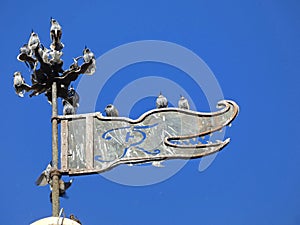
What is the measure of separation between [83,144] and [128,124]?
0.46m

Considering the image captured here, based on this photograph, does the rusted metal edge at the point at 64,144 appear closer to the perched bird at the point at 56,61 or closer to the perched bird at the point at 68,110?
the perched bird at the point at 68,110

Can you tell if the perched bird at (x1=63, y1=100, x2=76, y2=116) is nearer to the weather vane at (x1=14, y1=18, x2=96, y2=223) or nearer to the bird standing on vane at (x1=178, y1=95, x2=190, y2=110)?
the weather vane at (x1=14, y1=18, x2=96, y2=223)

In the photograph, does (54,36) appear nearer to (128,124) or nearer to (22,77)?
(22,77)

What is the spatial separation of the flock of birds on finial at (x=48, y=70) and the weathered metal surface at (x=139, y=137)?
0.31 m

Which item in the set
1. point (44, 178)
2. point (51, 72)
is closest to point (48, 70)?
point (51, 72)

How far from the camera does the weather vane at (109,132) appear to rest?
9039 millimetres

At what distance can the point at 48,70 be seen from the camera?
9656 mm

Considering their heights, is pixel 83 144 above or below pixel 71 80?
below

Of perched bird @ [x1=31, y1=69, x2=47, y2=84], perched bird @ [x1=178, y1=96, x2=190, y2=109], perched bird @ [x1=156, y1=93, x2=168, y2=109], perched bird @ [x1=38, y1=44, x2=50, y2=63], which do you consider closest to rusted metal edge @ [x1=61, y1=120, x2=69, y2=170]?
perched bird @ [x1=31, y1=69, x2=47, y2=84]

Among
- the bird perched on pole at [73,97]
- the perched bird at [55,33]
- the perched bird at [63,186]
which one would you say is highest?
the perched bird at [55,33]

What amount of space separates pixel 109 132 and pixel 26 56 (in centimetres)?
112

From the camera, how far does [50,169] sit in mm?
9117

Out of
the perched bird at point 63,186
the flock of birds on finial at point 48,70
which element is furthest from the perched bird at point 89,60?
the perched bird at point 63,186

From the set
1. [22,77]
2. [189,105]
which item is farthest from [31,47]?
[189,105]
